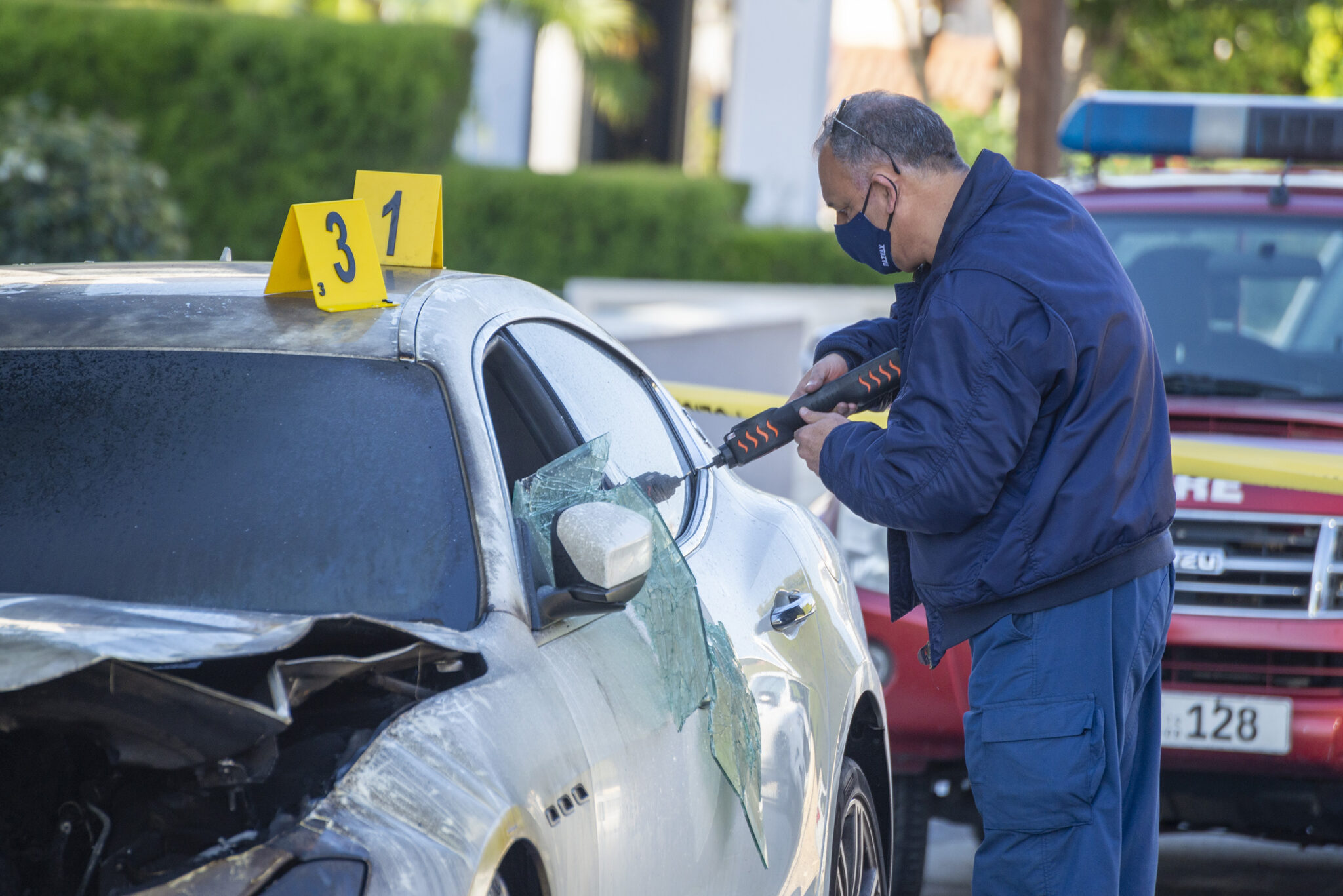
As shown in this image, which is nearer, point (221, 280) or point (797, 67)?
point (221, 280)

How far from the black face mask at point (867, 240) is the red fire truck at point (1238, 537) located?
1016 mm

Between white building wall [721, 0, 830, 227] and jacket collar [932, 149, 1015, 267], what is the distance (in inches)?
698

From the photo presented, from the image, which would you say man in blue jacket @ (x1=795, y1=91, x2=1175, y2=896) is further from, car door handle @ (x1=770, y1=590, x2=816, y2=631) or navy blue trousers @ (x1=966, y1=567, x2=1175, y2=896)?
car door handle @ (x1=770, y1=590, x2=816, y2=631)

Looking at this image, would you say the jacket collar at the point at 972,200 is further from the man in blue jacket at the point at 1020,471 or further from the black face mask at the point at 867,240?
the black face mask at the point at 867,240

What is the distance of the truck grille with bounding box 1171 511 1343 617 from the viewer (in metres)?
4.48

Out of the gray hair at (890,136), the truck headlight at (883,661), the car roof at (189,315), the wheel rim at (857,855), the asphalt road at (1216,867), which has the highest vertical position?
the gray hair at (890,136)

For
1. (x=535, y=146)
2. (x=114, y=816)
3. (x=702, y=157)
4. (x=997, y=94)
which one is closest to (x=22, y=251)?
(x=114, y=816)

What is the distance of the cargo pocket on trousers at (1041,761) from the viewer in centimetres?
303

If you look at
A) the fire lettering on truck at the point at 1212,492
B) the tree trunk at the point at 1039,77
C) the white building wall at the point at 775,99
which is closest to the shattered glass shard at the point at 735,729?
the fire lettering on truck at the point at 1212,492

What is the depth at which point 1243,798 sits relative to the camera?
14.7 ft

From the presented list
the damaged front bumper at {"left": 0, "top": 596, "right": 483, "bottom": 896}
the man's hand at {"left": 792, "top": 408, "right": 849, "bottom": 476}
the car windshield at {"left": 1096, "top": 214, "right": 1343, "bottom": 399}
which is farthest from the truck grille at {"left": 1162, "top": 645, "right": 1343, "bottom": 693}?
the damaged front bumper at {"left": 0, "top": 596, "right": 483, "bottom": 896}

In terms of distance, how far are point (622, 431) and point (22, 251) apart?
22.9ft

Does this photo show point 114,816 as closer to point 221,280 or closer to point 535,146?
point 221,280

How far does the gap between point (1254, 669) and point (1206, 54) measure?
1793 cm
